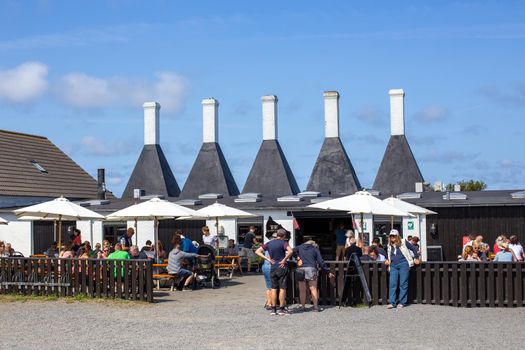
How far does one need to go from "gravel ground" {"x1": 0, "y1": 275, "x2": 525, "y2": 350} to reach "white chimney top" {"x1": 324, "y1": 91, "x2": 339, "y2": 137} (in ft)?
95.1

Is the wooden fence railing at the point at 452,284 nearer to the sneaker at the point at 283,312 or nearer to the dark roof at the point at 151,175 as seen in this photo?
the sneaker at the point at 283,312

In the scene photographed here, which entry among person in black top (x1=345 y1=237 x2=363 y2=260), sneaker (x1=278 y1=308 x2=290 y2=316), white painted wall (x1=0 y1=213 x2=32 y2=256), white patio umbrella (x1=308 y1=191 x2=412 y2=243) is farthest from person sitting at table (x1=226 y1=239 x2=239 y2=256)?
sneaker (x1=278 y1=308 x2=290 y2=316)

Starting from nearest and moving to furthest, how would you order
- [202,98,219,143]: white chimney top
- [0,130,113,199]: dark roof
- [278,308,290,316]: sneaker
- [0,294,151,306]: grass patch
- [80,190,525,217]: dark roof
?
1. [278,308,290,316]: sneaker
2. [0,294,151,306]: grass patch
3. [80,190,525,217]: dark roof
4. [0,130,113,199]: dark roof
5. [202,98,219,143]: white chimney top

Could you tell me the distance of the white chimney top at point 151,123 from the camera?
164 ft

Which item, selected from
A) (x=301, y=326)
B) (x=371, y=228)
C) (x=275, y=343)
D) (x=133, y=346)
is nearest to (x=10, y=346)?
(x=133, y=346)

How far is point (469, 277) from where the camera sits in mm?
16844

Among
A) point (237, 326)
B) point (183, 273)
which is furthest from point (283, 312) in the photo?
point (183, 273)

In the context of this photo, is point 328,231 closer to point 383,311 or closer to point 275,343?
point 383,311

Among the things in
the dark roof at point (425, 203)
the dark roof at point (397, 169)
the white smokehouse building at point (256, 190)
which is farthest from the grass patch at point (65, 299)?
the dark roof at point (397, 169)

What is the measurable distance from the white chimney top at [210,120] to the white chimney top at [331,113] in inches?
242

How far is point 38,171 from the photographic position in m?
45.0

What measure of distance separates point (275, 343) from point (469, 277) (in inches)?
232

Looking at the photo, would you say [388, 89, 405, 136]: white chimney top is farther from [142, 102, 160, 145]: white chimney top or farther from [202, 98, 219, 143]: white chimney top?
[142, 102, 160, 145]: white chimney top

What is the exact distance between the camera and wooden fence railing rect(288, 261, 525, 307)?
16703 millimetres
